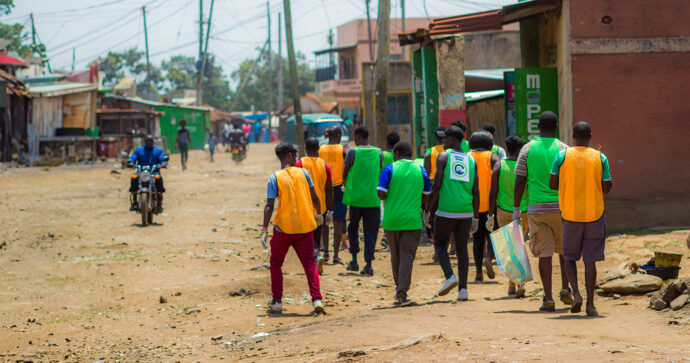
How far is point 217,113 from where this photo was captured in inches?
2815

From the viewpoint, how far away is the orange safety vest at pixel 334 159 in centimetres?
1112

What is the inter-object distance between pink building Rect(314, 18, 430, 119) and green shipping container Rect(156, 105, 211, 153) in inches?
368

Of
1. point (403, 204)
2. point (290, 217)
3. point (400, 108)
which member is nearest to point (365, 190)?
point (403, 204)

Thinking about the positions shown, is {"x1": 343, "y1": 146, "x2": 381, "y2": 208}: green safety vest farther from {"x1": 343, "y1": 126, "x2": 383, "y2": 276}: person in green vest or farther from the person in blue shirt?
the person in blue shirt

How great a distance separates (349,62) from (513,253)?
177 ft

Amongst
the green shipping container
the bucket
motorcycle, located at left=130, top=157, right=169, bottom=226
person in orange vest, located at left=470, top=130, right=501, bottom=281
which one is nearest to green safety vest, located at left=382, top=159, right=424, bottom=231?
person in orange vest, located at left=470, top=130, right=501, bottom=281

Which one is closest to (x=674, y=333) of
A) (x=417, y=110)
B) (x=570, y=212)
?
(x=570, y=212)

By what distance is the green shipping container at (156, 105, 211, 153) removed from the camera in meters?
50.6

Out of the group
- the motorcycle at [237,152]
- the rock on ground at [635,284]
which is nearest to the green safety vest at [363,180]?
the rock on ground at [635,284]

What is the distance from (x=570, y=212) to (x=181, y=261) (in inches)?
248

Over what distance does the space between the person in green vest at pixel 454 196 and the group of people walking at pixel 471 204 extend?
0.01 metres

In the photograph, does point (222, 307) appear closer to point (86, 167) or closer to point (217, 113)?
point (86, 167)

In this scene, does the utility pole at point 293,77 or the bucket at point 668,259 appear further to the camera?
the utility pole at point 293,77

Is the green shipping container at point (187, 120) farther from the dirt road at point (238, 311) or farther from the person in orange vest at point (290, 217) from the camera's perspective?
the person in orange vest at point (290, 217)
